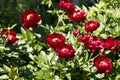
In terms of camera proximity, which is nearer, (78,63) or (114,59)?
(78,63)

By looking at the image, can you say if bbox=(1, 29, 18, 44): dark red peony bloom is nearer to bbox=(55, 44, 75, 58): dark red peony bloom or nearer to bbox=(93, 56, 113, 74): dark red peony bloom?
bbox=(55, 44, 75, 58): dark red peony bloom

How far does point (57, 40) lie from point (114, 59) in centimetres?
73

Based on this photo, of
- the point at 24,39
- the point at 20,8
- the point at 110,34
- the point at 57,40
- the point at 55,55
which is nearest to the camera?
the point at 57,40

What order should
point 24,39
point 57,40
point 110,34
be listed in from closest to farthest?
point 57,40, point 24,39, point 110,34

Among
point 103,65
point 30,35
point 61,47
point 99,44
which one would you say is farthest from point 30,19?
point 103,65

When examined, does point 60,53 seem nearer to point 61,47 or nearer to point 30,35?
point 61,47

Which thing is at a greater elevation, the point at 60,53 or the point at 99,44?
the point at 99,44

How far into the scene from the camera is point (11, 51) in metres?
2.89

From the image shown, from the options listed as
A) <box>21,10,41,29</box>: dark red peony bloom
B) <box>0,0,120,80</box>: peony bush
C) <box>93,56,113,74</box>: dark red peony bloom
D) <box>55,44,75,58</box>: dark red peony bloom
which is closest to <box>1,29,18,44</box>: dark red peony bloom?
<box>0,0,120,80</box>: peony bush

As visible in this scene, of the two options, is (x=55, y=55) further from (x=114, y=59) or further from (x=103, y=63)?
(x=114, y=59)

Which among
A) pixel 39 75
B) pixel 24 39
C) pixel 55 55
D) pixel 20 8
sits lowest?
pixel 39 75

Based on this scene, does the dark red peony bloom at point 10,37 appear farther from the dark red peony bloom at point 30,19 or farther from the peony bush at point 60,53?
the dark red peony bloom at point 30,19

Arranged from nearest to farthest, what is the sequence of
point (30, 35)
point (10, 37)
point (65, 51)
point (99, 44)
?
point (65, 51) → point (99, 44) → point (10, 37) → point (30, 35)

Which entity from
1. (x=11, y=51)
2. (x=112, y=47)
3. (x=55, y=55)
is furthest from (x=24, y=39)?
(x=112, y=47)
